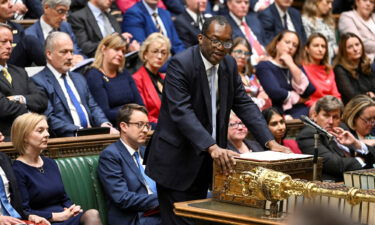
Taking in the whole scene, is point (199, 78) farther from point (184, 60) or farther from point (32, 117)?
point (32, 117)

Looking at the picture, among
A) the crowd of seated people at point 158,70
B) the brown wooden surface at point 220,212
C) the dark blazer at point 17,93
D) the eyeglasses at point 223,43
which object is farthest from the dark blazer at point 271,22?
the brown wooden surface at point 220,212

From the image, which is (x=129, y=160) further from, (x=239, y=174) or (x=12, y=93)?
(x=239, y=174)

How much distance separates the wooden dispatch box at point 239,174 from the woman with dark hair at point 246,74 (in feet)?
10.3

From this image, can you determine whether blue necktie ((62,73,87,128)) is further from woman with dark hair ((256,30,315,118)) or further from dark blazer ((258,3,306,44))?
dark blazer ((258,3,306,44))

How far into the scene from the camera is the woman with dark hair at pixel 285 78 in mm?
6969

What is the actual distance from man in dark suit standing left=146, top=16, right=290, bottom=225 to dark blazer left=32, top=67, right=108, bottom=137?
1.70m

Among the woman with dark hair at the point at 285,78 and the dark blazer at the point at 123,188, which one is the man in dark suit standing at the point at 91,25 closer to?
the woman with dark hair at the point at 285,78

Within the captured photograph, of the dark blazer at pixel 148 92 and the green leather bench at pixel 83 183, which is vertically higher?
the dark blazer at pixel 148 92

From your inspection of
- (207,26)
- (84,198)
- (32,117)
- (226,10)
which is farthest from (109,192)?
(226,10)

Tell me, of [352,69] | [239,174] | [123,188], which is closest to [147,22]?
[352,69]

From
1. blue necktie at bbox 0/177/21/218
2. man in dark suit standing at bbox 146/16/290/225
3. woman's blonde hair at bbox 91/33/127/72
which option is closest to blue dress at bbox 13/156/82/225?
blue necktie at bbox 0/177/21/218

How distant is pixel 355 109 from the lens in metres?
5.87

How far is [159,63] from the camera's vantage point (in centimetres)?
637

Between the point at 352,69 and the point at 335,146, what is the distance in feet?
8.08
